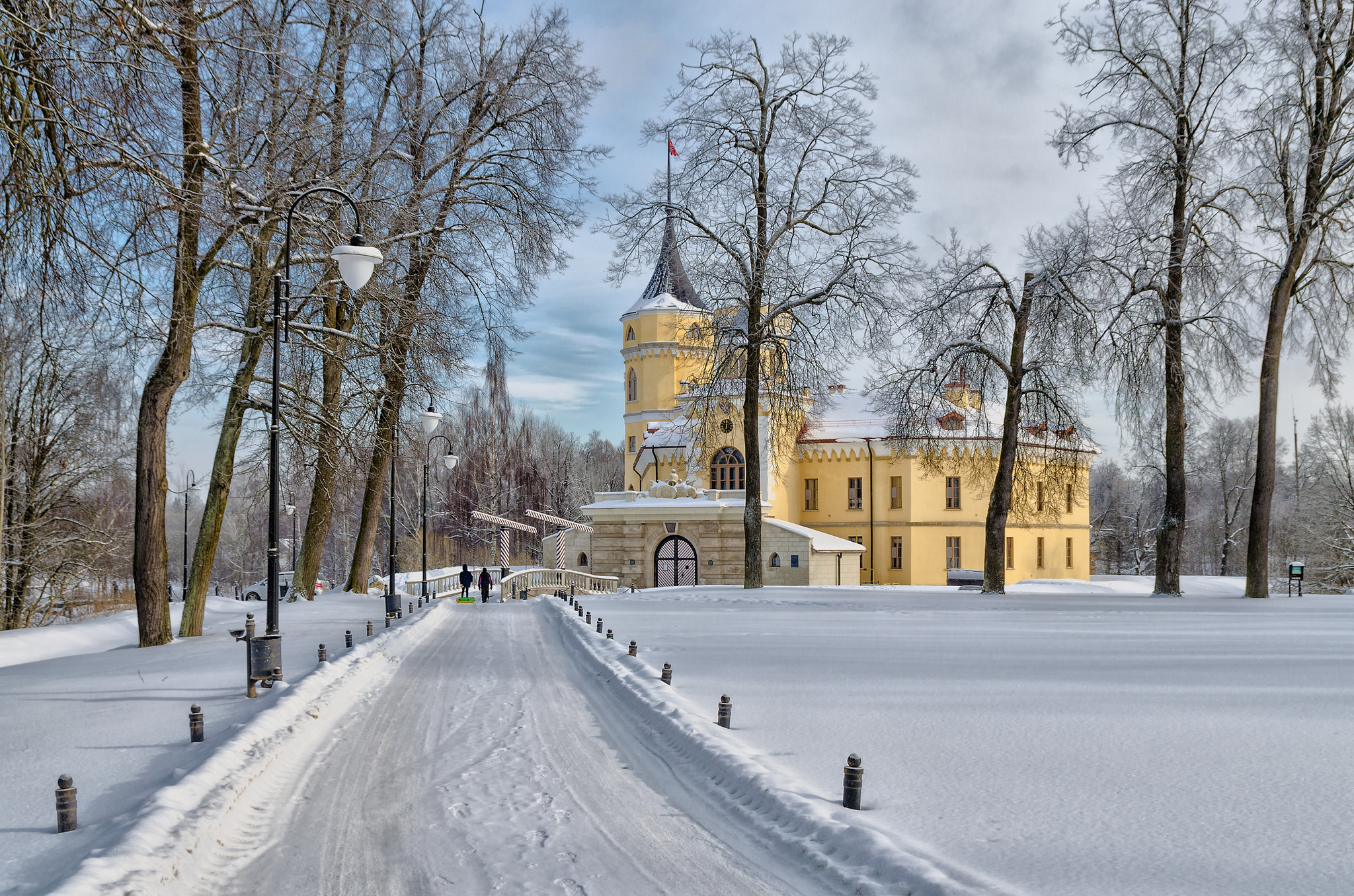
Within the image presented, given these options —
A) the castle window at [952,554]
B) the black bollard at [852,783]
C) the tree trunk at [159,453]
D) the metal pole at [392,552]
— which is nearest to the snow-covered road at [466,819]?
the black bollard at [852,783]

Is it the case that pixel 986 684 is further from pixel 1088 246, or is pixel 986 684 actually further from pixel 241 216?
pixel 1088 246

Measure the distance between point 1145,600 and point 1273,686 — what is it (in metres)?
13.8

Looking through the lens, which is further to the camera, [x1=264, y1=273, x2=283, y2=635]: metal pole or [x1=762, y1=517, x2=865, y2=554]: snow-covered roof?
[x1=762, y1=517, x2=865, y2=554]: snow-covered roof

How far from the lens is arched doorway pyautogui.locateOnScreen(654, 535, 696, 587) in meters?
42.7

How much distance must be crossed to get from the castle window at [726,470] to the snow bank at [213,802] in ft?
114

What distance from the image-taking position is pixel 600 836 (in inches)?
239

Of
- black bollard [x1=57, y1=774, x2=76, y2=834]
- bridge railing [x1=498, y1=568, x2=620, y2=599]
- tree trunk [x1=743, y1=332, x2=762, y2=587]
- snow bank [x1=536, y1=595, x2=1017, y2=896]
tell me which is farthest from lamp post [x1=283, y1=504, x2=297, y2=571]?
black bollard [x1=57, y1=774, x2=76, y2=834]

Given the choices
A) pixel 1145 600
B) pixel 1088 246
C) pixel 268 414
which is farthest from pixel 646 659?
Answer: pixel 1088 246

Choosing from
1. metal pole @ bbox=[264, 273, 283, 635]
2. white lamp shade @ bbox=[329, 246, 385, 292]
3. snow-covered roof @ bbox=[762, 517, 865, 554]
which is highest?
white lamp shade @ bbox=[329, 246, 385, 292]

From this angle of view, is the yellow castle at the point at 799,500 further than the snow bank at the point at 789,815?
Yes

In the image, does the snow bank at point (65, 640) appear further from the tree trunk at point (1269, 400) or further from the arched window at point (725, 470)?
the arched window at point (725, 470)

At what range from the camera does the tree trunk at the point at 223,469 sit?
1827 cm

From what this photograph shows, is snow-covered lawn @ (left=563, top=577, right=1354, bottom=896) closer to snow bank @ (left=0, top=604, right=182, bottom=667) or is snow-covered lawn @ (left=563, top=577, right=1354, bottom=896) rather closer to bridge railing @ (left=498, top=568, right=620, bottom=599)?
snow bank @ (left=0, top=604, right=182, bottom=667)

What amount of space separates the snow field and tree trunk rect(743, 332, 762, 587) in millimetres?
11338
